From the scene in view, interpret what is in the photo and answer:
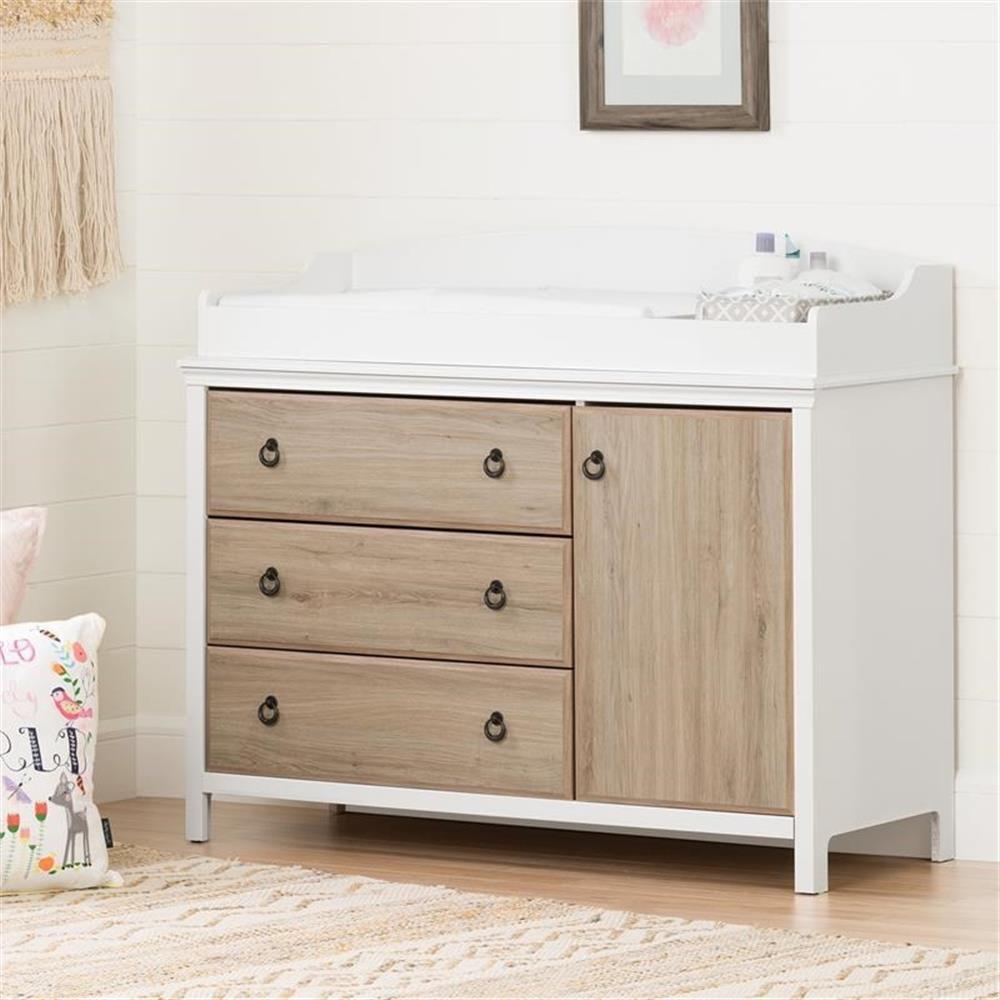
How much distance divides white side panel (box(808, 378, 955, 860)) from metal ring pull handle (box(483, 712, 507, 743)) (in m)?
0.47

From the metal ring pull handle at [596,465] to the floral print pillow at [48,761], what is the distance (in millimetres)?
795

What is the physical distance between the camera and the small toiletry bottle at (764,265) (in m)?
3.69

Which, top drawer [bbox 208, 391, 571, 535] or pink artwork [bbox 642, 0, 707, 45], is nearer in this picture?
top drawer [bbox 208, 391, 571, 535]

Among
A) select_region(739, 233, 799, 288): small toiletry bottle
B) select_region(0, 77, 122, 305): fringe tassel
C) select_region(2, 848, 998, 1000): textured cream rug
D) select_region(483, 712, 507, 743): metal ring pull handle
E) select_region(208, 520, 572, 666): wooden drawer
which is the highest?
select_region(0, 77, 122, 305): fringe tassel

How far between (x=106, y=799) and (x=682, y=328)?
1453mm

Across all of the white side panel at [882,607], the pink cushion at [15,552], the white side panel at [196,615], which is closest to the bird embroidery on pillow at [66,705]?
the pink cushion at [15,552]

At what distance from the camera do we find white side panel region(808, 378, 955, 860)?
3.48 m

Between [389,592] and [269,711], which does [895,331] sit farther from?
[269,711]

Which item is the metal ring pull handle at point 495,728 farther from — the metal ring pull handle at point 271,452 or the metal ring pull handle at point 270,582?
the metal ring pull handle at point 271,452

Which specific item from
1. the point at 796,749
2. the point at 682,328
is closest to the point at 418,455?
the point at 682,328

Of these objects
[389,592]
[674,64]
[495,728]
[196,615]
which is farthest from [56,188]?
[495,728]

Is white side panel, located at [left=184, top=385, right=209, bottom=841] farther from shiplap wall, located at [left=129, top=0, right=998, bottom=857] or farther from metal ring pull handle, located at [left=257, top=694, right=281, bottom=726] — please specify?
shiplap wall, located at [left=129, top=0, right=998, bottom=857]

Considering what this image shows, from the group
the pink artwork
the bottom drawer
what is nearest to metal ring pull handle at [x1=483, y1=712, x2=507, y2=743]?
the bottom drawer

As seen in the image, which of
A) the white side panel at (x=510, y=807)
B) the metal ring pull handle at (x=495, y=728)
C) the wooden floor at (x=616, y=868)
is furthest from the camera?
the metal ring pull handle at (x=495, y=728)
